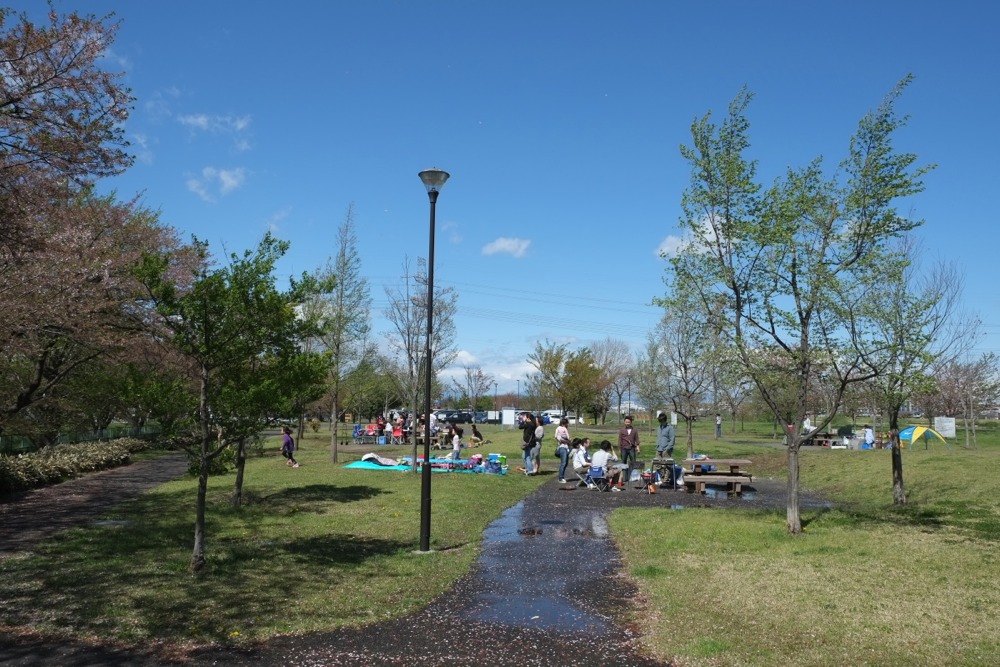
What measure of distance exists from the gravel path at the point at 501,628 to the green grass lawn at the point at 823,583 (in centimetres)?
41

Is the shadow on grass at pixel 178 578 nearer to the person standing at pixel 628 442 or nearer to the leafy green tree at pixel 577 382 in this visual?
the person standing at pixel 628 442

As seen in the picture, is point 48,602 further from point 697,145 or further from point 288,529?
point 697,145

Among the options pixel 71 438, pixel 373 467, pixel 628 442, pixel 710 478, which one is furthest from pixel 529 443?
pixel 71 438

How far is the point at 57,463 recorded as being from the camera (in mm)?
20062

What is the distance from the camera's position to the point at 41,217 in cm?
1032

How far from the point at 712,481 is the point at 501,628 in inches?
458

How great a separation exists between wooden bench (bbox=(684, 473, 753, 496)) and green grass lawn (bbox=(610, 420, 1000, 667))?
10.7ft

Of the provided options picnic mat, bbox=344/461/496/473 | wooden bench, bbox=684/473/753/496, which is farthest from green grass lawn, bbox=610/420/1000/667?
picnic mat, bbox=344/461/496/473

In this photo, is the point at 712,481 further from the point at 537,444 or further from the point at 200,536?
the point at 200,536

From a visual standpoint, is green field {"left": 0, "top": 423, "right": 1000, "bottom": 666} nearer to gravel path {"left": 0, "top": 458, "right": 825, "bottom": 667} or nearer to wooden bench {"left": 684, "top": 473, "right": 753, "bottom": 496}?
gravel path {"left": 0, "top": 458, "right": 825, "bottom": 667}

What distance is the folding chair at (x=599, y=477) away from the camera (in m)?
17.9

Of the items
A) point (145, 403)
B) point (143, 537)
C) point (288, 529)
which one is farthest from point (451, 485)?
point (145, 403)

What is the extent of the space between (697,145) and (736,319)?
290 centimetres

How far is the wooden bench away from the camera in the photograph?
17.0m
